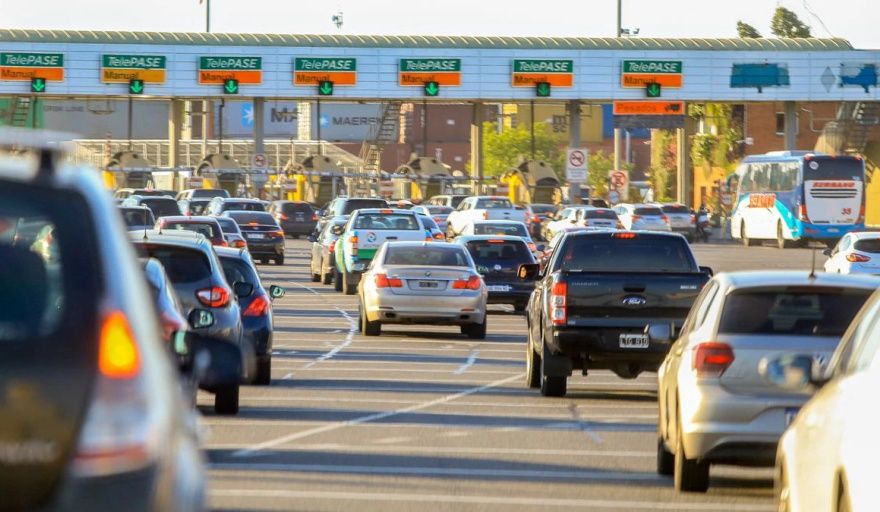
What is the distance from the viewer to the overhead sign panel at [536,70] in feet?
269

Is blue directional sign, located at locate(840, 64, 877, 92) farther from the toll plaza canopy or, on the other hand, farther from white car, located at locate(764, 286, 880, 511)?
white car, located at locate(764, 286, 880, 511)

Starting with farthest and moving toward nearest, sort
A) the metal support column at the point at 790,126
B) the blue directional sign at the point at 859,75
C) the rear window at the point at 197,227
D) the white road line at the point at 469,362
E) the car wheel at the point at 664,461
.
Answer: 1. the blue directional sign at the point at 859,75
2. the metal support column at the point at 790,126
3. the rear window at the point at 197,227
4. the white road line at the point at 469,362
5. the car wheel at the point at 664,461

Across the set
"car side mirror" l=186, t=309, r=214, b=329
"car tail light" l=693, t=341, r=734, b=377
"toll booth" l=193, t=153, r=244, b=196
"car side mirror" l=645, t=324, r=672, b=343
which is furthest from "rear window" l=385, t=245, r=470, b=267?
"toll booth" l=193, t=153, r=244, b=196

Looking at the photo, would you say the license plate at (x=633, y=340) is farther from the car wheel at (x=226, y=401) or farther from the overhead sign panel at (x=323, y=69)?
the overhead sign panel at (x=323, y=69)

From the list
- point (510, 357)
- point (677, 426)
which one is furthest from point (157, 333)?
point (510, 357)

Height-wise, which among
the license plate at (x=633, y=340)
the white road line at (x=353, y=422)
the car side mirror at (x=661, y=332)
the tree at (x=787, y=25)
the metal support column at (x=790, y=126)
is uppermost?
the tree at (x=787, y=25)

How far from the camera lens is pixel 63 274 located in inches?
184

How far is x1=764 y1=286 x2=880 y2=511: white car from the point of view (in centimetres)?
675

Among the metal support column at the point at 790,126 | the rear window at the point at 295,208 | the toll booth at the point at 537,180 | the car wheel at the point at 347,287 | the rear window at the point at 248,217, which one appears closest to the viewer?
the car wheel at the point at 347,287

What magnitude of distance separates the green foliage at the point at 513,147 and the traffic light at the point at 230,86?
77.6m

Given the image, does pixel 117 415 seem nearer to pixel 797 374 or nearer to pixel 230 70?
pixel 797 374

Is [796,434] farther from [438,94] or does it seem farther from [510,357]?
[438,94]

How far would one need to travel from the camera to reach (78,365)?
4.53 metres

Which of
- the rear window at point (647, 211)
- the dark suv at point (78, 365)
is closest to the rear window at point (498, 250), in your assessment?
the dark suv at point (78, 365)
